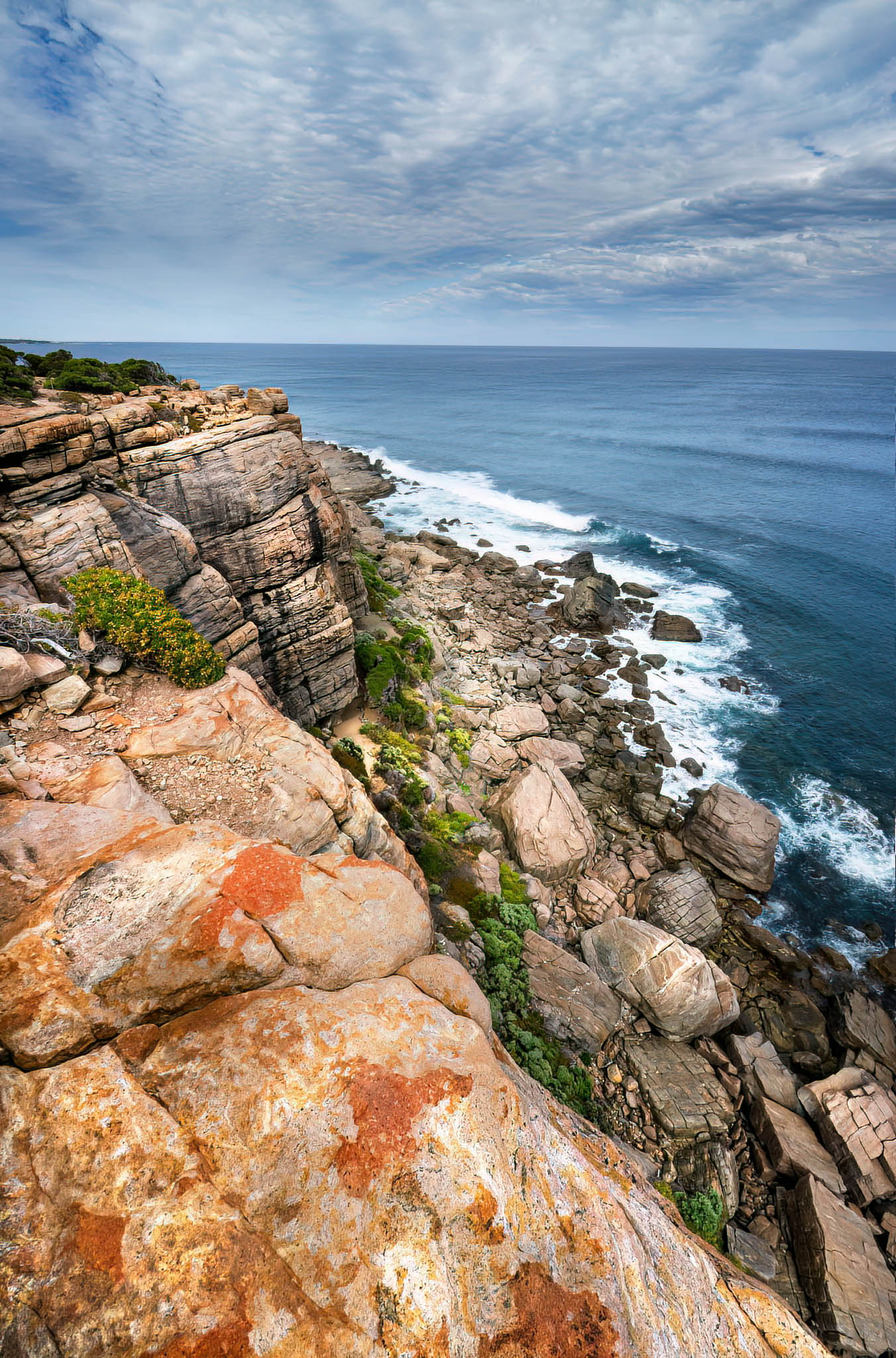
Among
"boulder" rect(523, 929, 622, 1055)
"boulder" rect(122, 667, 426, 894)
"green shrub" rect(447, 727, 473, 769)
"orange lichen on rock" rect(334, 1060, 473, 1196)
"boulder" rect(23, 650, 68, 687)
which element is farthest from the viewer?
"green shrub" rect(447, 727, 473, 769)

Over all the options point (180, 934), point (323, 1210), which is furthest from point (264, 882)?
point (323, 1210)

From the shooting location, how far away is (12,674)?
12.9 m

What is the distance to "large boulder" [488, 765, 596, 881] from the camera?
954 inches

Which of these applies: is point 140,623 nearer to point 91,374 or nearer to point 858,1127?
point 91,374

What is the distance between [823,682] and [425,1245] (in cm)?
4188

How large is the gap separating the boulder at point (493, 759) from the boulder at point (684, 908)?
29.2 feet

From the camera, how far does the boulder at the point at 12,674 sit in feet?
41.8

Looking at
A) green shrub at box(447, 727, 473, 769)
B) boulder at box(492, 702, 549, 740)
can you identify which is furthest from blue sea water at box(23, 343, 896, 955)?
green shrub at box(447, 727, 473, 769)

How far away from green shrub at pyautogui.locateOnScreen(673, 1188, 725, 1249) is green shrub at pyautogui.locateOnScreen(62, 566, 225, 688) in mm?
19246

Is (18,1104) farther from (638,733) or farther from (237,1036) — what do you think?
(638,733)

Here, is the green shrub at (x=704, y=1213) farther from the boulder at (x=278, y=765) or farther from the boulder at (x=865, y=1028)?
the boulder at (x=278, y=765)

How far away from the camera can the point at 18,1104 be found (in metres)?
6.41

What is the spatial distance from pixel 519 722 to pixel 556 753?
9.92ft

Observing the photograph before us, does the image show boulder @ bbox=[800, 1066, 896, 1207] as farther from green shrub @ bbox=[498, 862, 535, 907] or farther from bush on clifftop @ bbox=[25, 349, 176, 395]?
bush on clifftop @ bbox=[25, 349, 176, 395]
